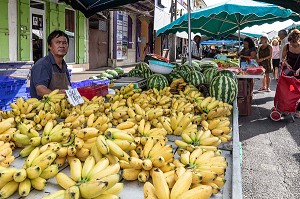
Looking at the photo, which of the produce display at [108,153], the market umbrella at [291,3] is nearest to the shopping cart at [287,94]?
the market umbrella at [291,3]

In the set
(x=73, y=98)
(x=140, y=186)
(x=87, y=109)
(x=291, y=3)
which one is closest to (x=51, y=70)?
(x=73, y=98)

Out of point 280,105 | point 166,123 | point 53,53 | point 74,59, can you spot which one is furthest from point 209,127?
point 74,59

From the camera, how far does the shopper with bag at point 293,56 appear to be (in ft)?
23.4

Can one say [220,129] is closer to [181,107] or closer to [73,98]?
[181,107]

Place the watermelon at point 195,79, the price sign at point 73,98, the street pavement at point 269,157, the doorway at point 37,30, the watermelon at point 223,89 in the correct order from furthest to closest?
the doorway at point 37,30
the watermelon at point 195,79
the watermelon at point 223,89
the street pavement at point 269,157
the price sign at point 73,98

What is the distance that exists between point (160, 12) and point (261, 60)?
3679 millimetres

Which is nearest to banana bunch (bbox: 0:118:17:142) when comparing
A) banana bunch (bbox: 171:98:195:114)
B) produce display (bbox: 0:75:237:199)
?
produce display (bbox: 0:75:237:199)

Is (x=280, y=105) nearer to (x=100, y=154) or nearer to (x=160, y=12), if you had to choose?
(x=160, y=12)

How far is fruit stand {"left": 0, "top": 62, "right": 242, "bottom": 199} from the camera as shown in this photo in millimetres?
1510

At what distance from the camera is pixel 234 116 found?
144 inches

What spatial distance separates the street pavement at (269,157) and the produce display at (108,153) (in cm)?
145

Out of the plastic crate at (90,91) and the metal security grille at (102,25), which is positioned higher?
the metal security grille at (102,25)

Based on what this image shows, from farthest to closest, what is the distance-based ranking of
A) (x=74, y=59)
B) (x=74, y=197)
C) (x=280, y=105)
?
(x=74, y=59)
(x=280, y=105)
(x=74, y=197)

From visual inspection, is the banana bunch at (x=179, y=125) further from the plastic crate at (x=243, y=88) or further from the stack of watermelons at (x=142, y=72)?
the plastic crate at (x=243, y=88)
